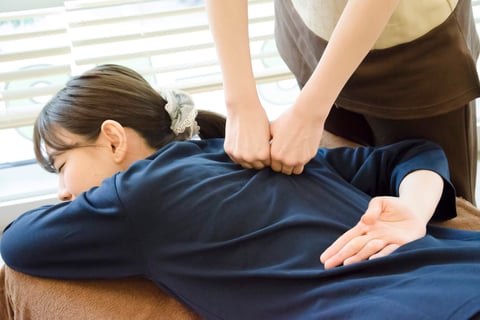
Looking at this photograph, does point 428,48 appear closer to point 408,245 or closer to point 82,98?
point 408,245

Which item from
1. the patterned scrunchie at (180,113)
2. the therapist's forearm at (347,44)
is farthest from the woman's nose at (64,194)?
the therapist's forearm at (347,44)

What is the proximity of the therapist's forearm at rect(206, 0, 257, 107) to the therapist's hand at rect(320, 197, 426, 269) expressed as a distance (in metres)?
0.31

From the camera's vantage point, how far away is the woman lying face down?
30.4 inches

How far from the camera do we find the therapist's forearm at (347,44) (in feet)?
2.98

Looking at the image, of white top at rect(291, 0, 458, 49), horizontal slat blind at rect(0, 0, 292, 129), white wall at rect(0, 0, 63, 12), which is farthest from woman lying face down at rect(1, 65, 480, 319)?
white wall at rect(0, 0, 63, 12)

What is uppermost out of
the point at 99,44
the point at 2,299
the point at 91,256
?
the point at 99,44

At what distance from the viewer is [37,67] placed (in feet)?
5.04

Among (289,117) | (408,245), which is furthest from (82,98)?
(408,245)

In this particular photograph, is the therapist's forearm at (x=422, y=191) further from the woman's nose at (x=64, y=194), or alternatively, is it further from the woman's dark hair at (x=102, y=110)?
the woman's nose at (x=64, y=194)

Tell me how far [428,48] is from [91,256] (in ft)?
2.40

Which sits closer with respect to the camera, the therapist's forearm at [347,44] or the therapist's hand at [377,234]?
the therapist's hand at [377,234]

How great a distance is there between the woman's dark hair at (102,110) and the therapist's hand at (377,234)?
407mm

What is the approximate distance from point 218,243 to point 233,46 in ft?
1.21

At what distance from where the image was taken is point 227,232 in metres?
0.85
